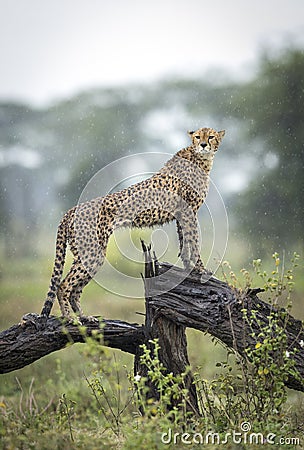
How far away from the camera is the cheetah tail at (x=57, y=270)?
2990mm

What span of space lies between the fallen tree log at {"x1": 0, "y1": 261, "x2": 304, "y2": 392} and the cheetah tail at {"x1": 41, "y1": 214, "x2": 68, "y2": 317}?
0.09m

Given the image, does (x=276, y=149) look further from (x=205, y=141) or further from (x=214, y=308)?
(x=214, y=308)

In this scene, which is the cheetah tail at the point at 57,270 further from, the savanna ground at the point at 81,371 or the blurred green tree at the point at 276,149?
the blurred green tree at the point at 276,149

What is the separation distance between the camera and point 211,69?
5051 mm

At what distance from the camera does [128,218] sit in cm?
303

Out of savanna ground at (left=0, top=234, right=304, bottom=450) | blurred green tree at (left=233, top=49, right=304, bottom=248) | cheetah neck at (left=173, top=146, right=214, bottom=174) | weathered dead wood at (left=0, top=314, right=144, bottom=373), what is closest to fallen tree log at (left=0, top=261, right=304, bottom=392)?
weathered dead wood at (left=0, top=314, right=144, bottom=373)

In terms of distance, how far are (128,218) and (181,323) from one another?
0.53 m

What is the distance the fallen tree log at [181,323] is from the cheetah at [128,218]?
0.26 feet

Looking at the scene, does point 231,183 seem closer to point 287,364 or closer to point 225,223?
point 225,223

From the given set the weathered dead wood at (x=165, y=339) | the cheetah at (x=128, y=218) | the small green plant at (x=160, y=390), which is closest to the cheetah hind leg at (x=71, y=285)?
the cheetah at (x=128, y=218)

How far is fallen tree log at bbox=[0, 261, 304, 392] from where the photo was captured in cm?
293

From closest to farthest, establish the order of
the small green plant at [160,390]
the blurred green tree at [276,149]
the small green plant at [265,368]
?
the small green plant at [160,390] < the small green plant at [265,368] < the blurred green tree at [276,149]

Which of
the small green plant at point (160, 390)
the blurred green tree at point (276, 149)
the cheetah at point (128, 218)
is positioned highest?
the blurred green tree at point (276, 149)

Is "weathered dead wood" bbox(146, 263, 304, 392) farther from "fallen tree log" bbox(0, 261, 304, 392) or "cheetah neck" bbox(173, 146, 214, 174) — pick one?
"cheetah neck" bbox(173, 146, 214, 174)
